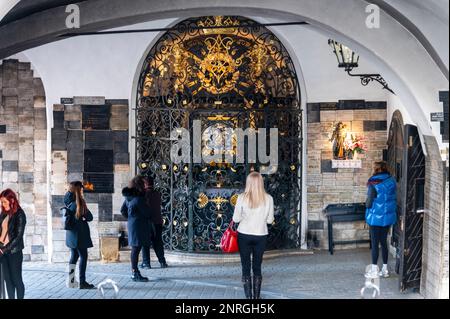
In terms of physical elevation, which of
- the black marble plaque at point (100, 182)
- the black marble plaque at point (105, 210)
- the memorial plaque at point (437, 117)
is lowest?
the black marble plaque at point (105, 210)

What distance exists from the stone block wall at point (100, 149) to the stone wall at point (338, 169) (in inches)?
110

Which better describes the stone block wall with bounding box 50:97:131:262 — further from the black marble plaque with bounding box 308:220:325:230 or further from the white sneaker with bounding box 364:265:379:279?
the white sneaker with bounding box 364:265:379:279

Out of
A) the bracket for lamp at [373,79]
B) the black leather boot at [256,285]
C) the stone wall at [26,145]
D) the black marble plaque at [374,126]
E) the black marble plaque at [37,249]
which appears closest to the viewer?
the black leather boot at [256,285]

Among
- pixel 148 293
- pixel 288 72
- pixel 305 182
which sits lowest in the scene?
pixel 148 293

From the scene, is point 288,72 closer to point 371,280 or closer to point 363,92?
point 363,92

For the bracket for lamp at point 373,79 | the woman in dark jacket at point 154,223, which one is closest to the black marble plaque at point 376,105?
the bracket for lamp at point 373,79

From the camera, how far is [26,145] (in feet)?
43.8

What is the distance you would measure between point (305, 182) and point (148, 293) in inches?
152

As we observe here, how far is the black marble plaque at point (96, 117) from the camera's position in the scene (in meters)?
12.6

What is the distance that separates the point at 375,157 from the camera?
42.0 ft

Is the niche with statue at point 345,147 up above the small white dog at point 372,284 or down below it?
above

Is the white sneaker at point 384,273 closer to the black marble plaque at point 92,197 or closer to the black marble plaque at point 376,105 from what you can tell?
the black marble plaque at point 376,105

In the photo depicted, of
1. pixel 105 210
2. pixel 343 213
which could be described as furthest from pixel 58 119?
pixel 343 213
